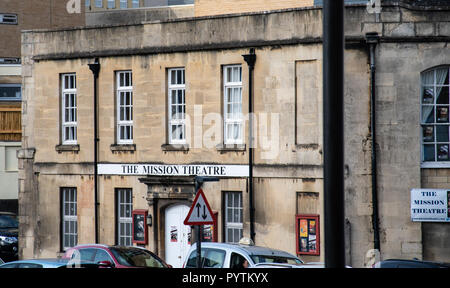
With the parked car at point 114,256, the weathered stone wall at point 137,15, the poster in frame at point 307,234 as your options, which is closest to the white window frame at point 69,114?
the poster in frame at point 307,234

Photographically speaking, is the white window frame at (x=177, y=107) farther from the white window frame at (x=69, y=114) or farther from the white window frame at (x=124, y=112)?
the white window frame at (x=69, y=114)

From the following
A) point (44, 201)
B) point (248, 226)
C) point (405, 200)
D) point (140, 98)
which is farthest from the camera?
point (44, 201)

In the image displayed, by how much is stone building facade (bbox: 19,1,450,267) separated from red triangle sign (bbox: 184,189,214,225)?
7570mm

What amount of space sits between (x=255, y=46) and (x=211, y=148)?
349 centimetres

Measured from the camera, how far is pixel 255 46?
2655cm

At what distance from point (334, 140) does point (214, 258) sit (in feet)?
42.6

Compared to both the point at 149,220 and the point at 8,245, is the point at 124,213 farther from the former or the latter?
the point at 8,245

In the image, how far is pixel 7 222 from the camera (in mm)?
36750

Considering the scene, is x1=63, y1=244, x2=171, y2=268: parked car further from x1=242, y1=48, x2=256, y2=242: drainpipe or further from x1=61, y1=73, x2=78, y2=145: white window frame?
x1=61, y1=73, x2=78, y2=145: white window frame

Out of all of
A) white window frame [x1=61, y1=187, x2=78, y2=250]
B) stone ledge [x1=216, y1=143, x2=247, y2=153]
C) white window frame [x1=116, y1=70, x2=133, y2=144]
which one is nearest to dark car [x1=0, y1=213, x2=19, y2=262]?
white window frame [x1=61, y1=187, x2=78, y2=250]

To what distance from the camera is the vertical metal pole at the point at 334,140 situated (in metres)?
5.67
